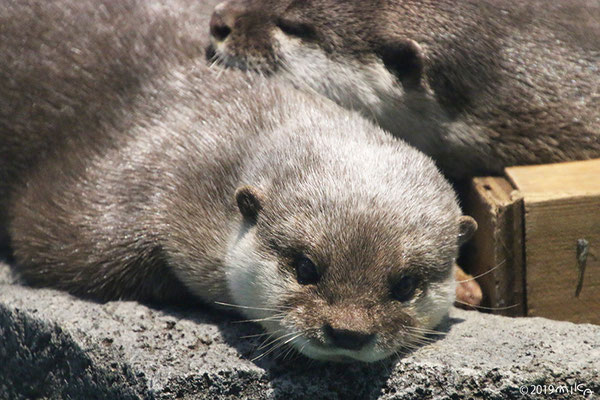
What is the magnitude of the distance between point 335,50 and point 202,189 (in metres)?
1.05

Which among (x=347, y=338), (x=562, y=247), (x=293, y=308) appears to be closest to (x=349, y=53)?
(x=562, y=247)

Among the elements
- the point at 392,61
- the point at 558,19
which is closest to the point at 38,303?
the point at 392,61

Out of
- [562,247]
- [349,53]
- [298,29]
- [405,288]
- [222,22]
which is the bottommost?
[562,247]

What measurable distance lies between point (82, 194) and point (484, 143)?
1808 mm

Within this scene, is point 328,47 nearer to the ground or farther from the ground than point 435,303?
farther from the ground

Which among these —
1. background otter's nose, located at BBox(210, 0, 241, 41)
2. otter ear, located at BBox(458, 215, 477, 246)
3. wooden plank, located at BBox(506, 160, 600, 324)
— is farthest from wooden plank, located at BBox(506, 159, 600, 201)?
→ background otter's nose, located at BBox(210, 0, 241, 41)

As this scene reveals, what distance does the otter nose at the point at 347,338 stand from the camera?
9.34 ft

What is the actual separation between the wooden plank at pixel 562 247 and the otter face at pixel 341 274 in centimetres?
51

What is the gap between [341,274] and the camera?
2.96 metres

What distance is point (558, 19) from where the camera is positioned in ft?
14.2

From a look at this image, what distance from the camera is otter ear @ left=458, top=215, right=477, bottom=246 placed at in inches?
131

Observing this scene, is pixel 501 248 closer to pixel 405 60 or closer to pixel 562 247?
pixel 562 247

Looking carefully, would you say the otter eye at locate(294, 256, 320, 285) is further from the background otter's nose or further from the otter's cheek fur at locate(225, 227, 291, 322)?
the background otter's nose

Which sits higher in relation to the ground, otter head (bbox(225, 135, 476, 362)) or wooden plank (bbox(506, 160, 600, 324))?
otter head (bbox(225, 135, 476, 362))
